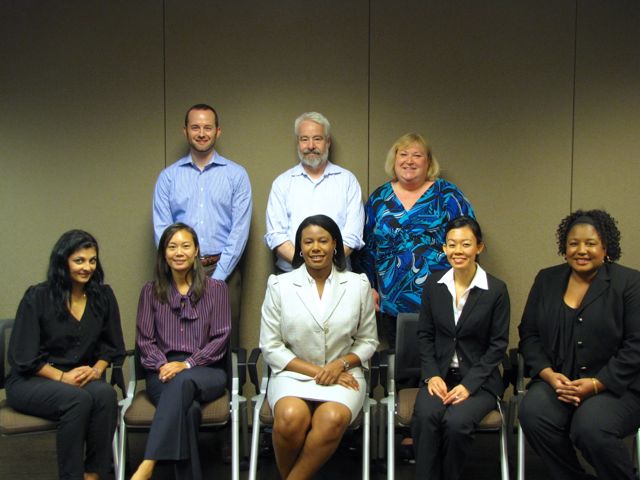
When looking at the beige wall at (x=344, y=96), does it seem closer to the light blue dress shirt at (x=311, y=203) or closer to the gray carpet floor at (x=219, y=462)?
the light blue dress shirt at (x=311, y=203)

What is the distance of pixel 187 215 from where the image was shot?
178 inches

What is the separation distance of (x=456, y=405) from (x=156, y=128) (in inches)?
109

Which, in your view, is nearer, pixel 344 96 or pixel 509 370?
pixel 509 370

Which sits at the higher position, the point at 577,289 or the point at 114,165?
the point at 114,165

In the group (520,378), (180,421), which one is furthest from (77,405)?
(520,378)

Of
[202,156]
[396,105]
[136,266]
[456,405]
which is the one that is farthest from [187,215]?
[456,405]

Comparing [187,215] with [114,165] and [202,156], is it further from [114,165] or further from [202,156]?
[114,165]

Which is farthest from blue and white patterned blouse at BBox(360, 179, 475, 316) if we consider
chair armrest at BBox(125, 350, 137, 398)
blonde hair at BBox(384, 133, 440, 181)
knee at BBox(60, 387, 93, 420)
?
knee at BBox(60, 387, 93, 420)

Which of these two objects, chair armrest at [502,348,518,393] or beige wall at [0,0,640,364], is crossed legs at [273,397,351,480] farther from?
beige wall at [0,0,640,364]

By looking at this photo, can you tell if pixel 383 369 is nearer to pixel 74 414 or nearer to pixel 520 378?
pixel 520 378

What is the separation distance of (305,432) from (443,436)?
25.0 inches

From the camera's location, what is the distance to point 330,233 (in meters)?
3.67

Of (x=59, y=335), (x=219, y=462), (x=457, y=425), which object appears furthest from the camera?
(x=219, y=462)

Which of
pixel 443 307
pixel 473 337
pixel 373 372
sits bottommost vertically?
pixel 373 372
